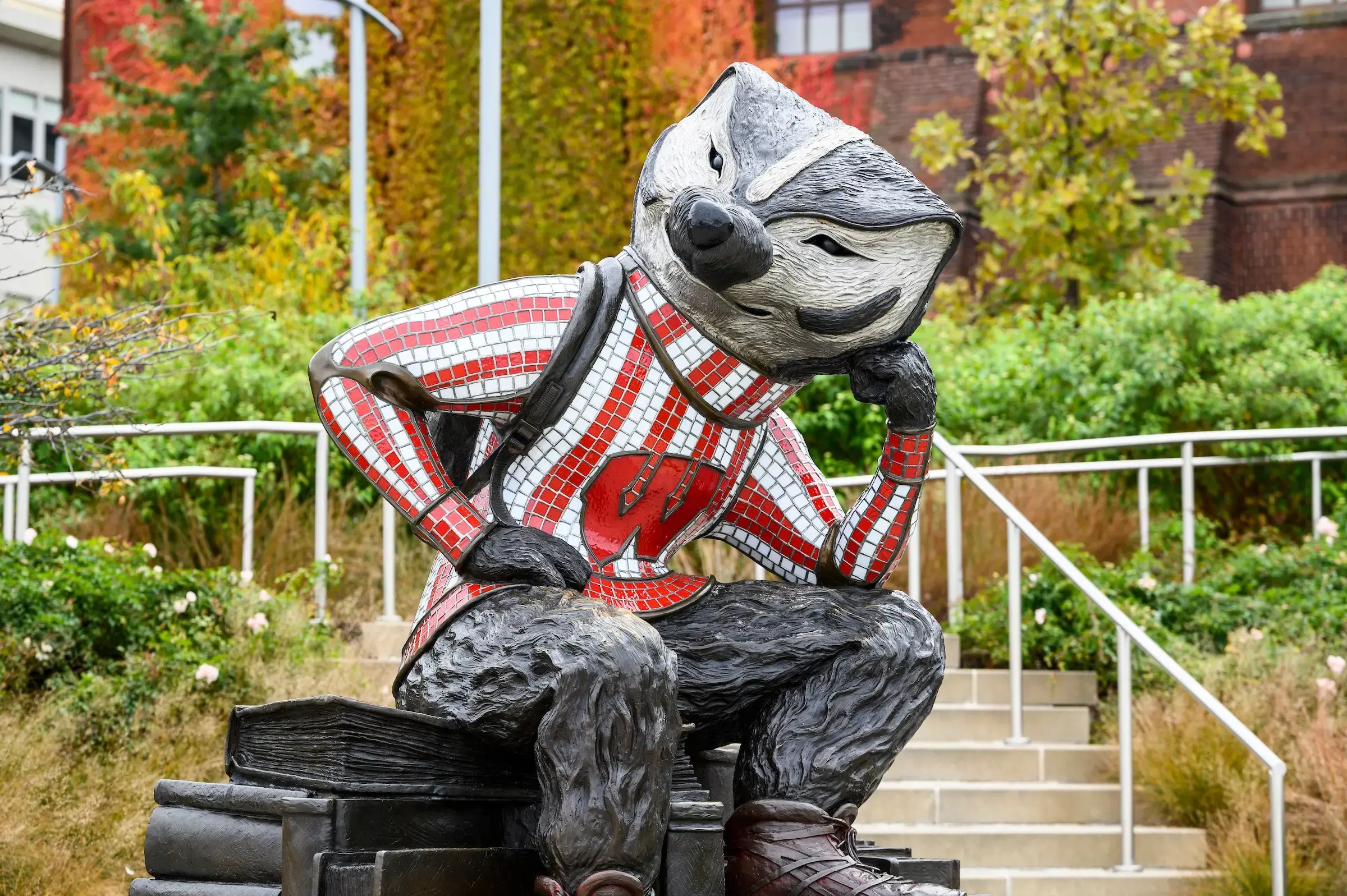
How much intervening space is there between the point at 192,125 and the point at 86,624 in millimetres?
9998

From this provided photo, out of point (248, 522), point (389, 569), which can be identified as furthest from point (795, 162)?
point (248, 522)

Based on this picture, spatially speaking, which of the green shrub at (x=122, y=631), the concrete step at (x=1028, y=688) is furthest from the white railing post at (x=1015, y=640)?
the green shrub at (x=122, y=631)

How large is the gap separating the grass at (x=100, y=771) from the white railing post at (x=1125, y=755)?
103 inches

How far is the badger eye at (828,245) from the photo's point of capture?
2762 mm

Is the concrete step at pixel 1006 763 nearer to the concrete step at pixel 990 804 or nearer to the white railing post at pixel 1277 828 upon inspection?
the concrete step at pixel 990 804

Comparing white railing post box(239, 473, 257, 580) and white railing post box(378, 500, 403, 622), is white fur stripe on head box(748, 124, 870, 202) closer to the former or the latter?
white railing post box(378, 500, 403, 622)

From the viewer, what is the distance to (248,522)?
23.7ft

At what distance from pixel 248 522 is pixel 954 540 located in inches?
120

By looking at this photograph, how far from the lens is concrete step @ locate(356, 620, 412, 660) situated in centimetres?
686

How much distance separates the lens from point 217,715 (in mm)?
5926

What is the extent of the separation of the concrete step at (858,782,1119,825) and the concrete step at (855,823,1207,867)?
0.37 ft

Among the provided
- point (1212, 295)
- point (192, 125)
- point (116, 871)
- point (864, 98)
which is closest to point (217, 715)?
point (116, 871)

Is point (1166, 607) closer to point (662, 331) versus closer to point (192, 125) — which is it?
point (662, 331)

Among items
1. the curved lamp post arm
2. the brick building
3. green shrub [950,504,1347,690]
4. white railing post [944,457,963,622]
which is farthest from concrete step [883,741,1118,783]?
the brick building
